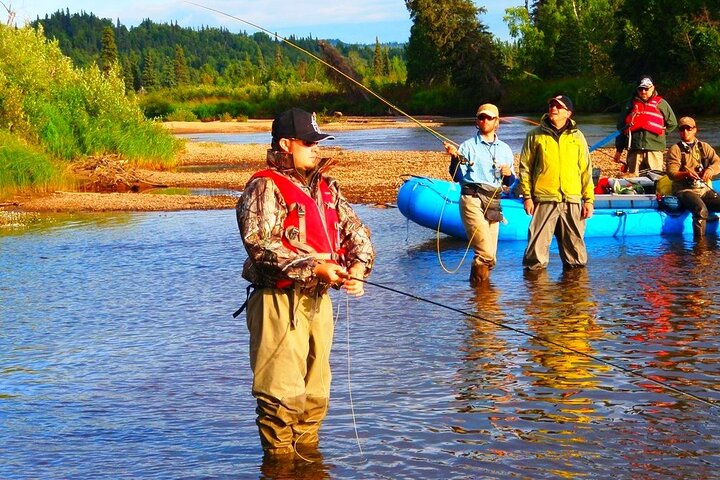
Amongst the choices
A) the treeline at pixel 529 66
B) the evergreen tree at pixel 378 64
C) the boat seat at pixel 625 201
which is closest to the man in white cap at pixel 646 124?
the boat seat at pixel 625 201

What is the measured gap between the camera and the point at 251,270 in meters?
5.25

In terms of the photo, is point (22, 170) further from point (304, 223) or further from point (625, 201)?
point (304, 223)

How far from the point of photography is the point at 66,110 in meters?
26.2

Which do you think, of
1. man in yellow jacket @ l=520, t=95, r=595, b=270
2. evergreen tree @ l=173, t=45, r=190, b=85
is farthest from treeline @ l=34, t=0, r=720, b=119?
evergreen tree @ l=173, t=45, r=190, b=85

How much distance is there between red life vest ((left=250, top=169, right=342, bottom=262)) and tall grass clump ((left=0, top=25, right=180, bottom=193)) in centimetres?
1914

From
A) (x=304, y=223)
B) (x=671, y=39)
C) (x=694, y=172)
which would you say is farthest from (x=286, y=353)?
(x=671, y=39)

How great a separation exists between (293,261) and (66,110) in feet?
73.4

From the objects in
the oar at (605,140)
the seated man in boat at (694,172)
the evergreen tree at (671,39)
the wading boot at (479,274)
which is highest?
the evergreen tree at (671,39)

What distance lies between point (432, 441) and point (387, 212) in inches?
453

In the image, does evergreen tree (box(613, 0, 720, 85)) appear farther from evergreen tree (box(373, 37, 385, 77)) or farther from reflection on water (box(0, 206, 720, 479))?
evergreen tree (box(373, 37, 385, 77))

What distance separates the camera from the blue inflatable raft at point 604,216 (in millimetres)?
13523

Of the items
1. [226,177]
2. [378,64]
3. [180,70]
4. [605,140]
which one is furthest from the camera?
[180,70]

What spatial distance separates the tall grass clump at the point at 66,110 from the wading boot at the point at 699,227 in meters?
14.9

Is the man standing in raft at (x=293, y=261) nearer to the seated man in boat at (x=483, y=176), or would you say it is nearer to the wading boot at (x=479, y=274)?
the seated man in boat at (x=483, y=176)
